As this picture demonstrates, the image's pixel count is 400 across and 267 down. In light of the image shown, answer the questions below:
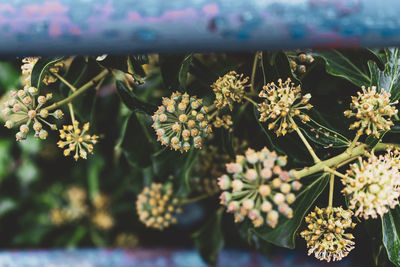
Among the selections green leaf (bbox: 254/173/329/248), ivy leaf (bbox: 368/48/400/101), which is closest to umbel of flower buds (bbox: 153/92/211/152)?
green leaf (bbox: 254/173/329/248)

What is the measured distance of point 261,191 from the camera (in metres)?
0.56

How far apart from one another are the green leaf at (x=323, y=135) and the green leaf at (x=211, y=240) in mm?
467

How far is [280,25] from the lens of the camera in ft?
1.23

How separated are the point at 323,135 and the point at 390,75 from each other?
0.19m

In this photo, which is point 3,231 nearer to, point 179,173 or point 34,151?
point 34,151

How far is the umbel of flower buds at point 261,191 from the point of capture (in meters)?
0.57

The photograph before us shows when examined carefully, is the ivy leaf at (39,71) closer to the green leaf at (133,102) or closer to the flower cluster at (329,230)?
the green leaf at (133,102)

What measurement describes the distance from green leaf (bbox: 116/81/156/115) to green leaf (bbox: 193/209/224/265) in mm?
460

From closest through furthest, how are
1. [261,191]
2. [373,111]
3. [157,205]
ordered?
[261,191], [373,111], [157,205]

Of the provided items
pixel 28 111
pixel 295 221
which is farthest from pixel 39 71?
pixel 295 221

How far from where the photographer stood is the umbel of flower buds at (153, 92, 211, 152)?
0.77 m

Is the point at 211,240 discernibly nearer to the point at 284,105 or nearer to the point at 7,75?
the point at 284,105

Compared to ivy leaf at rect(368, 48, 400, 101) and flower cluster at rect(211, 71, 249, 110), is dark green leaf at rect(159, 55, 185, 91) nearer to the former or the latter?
flower cluster at rect(211, 71, 249, 110)

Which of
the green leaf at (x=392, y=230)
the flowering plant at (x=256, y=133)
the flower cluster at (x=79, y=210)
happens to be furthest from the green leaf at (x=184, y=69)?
the flower cluster at (x=79, y=210)
